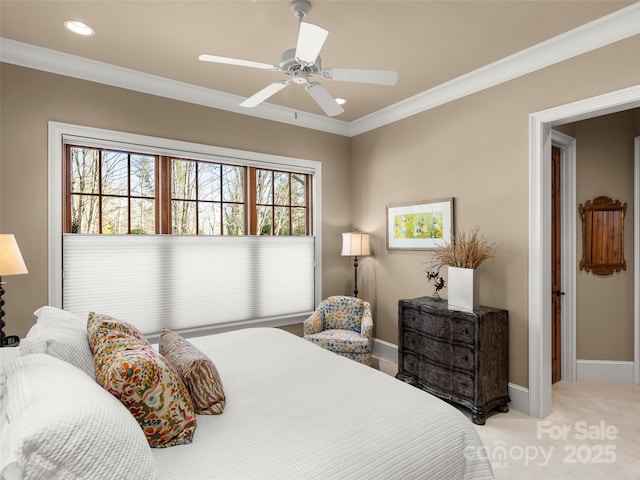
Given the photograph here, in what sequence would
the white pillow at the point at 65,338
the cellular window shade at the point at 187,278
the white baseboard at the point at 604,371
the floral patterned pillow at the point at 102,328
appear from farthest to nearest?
1. the white baseboard at the point at 604,371
2. the cellular window shade at the point at 187,278
3. the floral patterned pillow at the point at 102,328
4. the white pillow at the point at 65,338

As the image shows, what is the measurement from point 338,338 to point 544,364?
1.72 m

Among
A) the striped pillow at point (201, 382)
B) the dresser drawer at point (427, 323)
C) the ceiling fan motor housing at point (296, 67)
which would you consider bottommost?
the dresser drawer at point (427, 323)

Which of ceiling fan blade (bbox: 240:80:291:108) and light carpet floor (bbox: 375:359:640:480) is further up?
ceiling fan blade (bbox: 240:80:291:108)

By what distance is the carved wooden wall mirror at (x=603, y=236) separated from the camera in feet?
11.6

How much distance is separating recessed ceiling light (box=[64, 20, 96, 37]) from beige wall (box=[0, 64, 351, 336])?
0.56m

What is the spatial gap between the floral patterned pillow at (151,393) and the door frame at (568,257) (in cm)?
362

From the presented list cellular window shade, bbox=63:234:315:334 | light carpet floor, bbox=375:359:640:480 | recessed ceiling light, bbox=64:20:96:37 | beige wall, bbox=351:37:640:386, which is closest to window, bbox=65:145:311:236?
cellular window shade, bbox=63:234:315:334

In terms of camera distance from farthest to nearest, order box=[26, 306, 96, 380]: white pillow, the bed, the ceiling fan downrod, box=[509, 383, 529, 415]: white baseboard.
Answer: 1. box=[509, 383, 529, 415]: white baseboard
2. the ceiling fan downrod
3. box=[26, 306, 96, 380]: white pillow
4. the bed

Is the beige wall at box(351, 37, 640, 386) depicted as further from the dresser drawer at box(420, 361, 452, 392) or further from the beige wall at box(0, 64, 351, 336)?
the beige wall at box(0, 64, 351, 336)

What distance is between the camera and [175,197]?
11.5ft

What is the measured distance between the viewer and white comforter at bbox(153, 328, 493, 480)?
1190 mm

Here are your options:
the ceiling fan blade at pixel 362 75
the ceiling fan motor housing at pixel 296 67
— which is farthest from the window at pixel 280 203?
the ceiling fan blade at pixel 362 75

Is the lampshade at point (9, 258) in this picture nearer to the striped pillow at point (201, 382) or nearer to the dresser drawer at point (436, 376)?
the striped pillow at point (201, 382)

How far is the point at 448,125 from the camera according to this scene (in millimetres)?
3506
